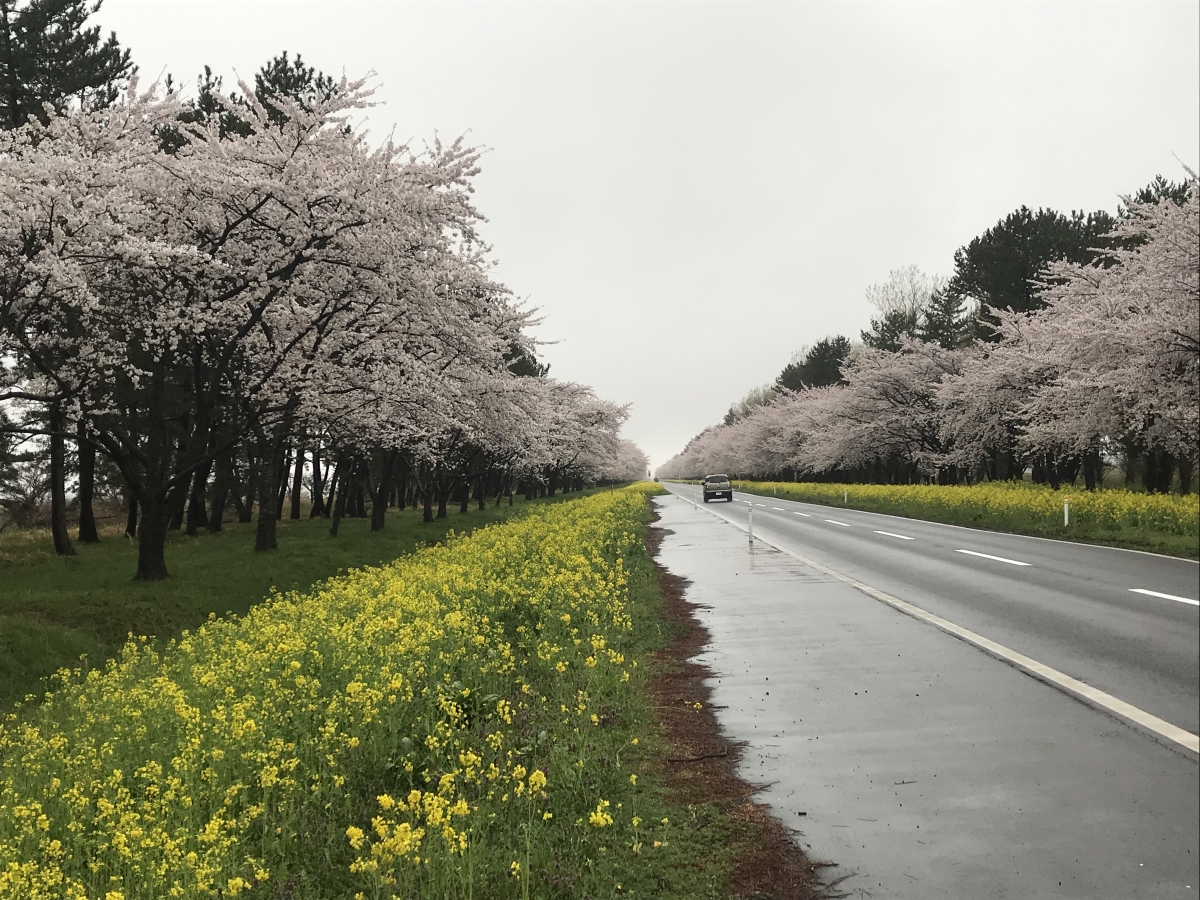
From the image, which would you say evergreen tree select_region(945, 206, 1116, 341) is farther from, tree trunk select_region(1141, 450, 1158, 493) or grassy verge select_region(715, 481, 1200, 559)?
tree trunk select_region(1141, 450, 1158, 493)

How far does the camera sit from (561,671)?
7.55m

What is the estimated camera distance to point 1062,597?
1080 centimetres

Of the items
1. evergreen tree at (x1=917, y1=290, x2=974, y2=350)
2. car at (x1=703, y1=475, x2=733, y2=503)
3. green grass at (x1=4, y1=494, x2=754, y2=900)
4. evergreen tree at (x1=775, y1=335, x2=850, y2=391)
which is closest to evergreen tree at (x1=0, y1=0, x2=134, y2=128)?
green grass at (x1=4, y1=494, x2=754, y2=900)

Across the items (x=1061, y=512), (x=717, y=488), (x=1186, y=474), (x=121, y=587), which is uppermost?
(x=1186, y=474)

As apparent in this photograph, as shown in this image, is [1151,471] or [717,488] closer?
[1151,471]

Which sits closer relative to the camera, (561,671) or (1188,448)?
(1188,448)

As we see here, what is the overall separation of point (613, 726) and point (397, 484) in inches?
2185

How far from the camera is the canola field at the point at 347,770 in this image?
4.47 m

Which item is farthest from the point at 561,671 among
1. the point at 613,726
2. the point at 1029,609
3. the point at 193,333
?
the point at 193,333

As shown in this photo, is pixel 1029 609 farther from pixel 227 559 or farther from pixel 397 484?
pixel 397 484

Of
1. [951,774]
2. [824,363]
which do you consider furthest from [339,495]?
[824,363]

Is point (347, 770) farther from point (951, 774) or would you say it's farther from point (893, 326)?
point (893, 326)

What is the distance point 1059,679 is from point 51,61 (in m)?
31.7

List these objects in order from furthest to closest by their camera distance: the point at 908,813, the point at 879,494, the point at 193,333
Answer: the point at 879,494 < the point at 193,333 < the point at 908,813
